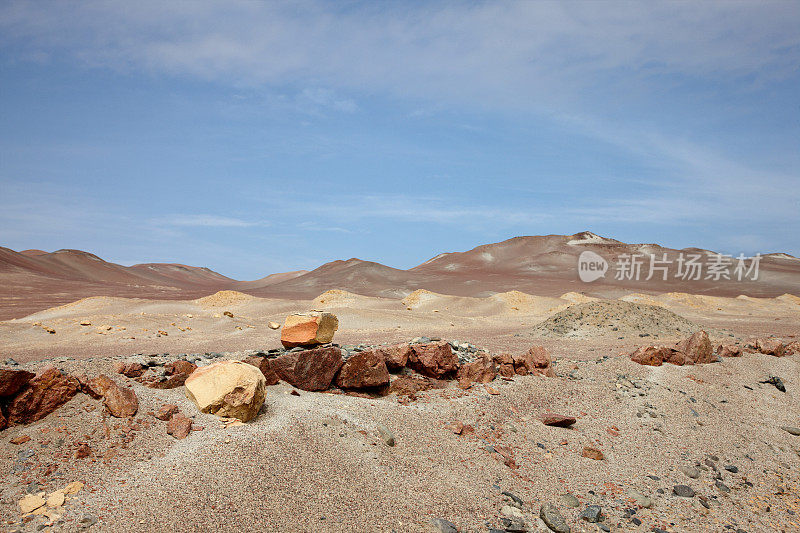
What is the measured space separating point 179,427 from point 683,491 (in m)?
5.67

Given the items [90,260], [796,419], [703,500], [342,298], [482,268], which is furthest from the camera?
[90,260]

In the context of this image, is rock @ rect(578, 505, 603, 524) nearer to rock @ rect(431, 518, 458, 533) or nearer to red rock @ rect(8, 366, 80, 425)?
rock @ rect(431, 518, 458, 533)

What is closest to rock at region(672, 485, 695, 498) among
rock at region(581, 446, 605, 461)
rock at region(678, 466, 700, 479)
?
rock at region(678, 466, 700, 479)

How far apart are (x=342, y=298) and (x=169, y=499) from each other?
A: 2674 centimetres

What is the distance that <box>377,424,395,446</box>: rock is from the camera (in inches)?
216

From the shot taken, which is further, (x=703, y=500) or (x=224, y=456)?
(x=703, y=500)

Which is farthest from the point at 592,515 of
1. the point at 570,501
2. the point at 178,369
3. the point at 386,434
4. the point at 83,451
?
the point at 178,369

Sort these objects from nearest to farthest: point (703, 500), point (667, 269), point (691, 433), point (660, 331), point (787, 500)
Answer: point (703, 500), point (787, 500), point (691, 433), point (660, 331), point (667, 269)

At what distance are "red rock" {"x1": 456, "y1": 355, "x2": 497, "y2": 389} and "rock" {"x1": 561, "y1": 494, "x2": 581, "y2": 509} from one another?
272 cm

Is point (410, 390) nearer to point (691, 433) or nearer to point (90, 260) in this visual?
point (691, 433)

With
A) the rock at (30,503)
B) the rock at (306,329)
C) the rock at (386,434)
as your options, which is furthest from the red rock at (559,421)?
the rock at (30,503)

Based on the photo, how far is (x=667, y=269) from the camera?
255ft

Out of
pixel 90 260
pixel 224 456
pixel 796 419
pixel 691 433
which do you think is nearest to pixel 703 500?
pixel 691 433

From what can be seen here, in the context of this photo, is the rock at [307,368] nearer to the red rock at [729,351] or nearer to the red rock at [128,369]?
the red rock at [128,369]
